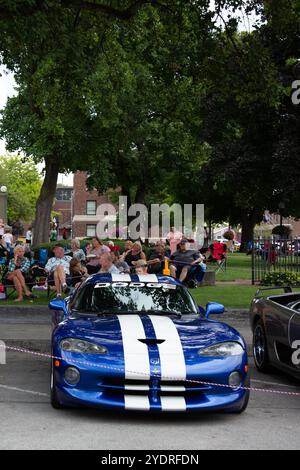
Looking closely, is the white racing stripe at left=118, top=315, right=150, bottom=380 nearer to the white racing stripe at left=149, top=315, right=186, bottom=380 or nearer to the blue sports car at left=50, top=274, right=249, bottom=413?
the blue sports car at left=50, top=274, right=249, bottom=413

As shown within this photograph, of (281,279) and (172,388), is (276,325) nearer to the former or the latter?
(172,388)

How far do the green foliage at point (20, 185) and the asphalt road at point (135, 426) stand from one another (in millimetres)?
92729

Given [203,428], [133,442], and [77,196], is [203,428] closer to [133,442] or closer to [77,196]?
[133,442]

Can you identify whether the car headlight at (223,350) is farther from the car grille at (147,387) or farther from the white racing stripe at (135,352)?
the white racing stripe at (135,352)

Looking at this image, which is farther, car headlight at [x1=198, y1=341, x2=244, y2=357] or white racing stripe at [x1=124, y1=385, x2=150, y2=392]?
car headlight at [x1=198, y1=341, x2=244, y2=357]

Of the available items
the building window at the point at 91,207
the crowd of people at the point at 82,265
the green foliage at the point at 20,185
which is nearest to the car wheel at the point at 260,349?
the crowd of people at the point at 82,265

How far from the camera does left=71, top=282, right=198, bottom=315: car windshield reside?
7773mm

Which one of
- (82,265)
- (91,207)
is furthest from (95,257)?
(91,207)

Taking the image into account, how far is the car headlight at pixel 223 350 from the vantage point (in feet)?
21.6

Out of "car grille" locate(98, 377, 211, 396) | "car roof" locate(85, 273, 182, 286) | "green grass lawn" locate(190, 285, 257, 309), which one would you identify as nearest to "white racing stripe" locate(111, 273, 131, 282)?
"car roof" locate(85, 273, 182, 286)

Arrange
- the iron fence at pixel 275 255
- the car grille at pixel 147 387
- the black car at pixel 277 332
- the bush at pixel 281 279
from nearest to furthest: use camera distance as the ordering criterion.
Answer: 1. the car grille at pixel 147 387
2. the black car at pixel 277 332
3. the bush at pixel 281 279
4. the iron fence at pixel 275 255

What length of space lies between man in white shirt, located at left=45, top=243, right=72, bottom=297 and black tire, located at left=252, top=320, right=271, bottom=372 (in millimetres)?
6168

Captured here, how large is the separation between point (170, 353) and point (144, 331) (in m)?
0.46
